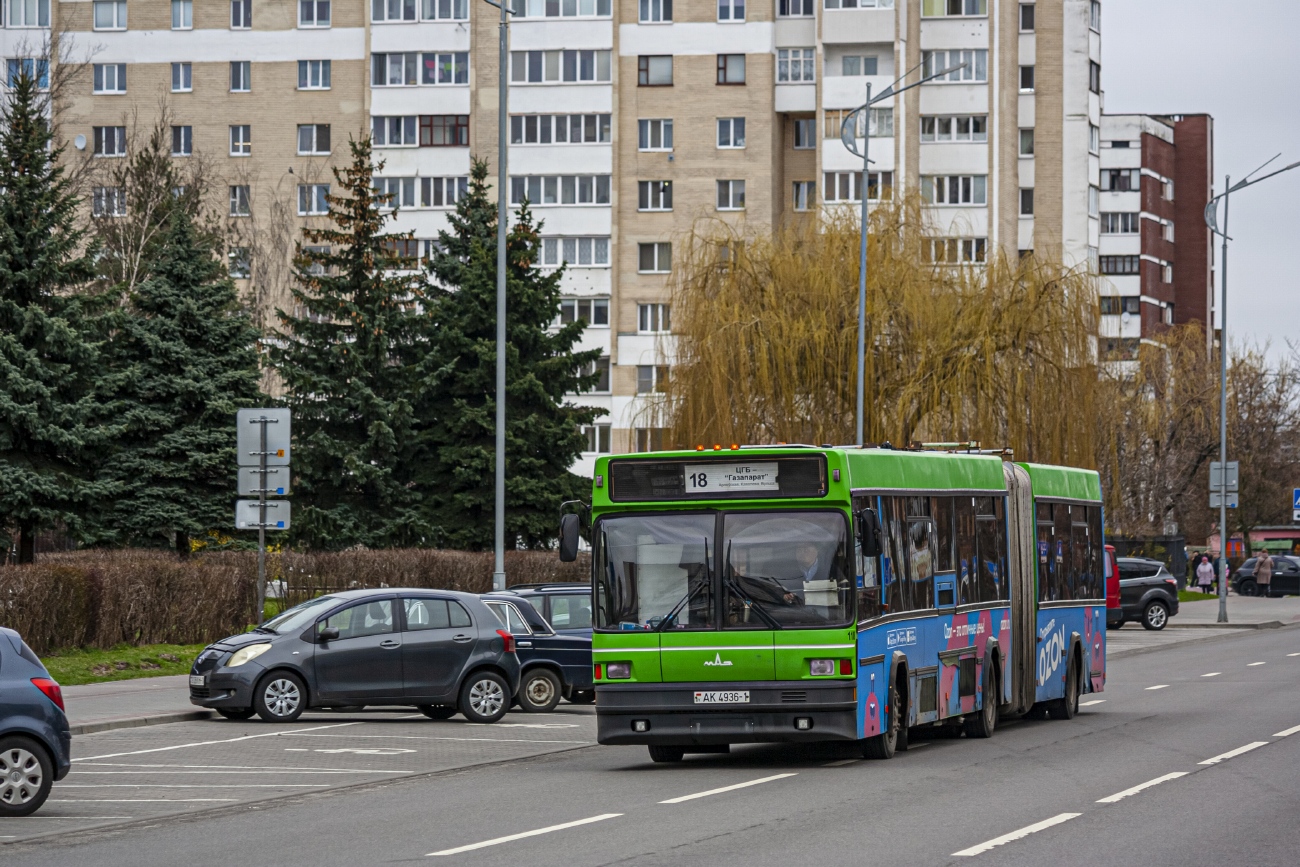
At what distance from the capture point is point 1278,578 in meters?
74.4

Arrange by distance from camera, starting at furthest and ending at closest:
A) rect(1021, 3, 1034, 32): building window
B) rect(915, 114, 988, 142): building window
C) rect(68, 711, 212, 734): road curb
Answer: rect(1021, 3, 1034, 32): building window → rect(915, 114, 988, 142): building window → rect(68, 711, 212, 734): road curb

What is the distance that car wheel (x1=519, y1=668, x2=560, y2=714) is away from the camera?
2423 centimetres

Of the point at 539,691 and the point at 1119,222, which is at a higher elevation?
the point at 1119,222

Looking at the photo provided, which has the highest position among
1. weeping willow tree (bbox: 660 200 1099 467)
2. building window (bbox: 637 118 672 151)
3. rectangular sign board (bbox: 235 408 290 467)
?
building window (bbox: 637 118 672 151)

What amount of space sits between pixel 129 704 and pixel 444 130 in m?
59.5

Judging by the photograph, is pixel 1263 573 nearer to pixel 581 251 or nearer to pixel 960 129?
pixel 960 129

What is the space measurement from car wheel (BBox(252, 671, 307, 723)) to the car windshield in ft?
1.79

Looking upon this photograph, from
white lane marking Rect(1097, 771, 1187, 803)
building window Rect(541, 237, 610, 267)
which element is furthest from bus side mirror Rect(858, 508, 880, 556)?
building window Rect(541, 237, 610, 267)

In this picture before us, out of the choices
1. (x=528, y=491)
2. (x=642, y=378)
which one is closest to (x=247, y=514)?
(x=528, y=491)

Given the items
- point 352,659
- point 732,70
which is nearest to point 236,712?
point 352,659

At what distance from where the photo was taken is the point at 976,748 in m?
18.5

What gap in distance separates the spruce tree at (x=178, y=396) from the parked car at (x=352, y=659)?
18513 mm

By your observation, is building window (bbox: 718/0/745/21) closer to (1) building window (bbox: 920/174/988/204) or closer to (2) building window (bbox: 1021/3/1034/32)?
(1) building window (bbox: 920/174/988/204)

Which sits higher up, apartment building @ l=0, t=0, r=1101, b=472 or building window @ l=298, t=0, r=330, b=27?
building window @ l=298, t=0, r=330, b=27
